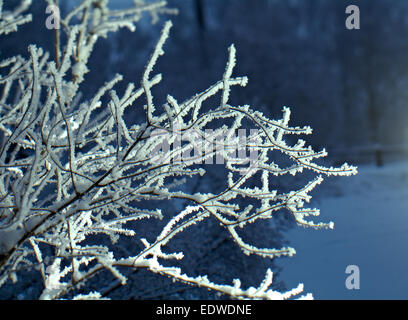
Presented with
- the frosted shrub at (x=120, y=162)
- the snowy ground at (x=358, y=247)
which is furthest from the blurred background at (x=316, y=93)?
the frosted shrub at (x=120, y=162)

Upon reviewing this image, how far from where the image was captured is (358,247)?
405 inches

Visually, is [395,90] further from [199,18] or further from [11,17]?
A: [11,17]

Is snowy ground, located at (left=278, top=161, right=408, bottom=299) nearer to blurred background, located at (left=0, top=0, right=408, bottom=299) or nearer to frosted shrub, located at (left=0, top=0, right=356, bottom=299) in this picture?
blurred background, located at (left=0, top=0, right=408, bottom=299)

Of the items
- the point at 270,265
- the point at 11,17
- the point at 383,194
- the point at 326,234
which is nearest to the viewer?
the point at 11,17

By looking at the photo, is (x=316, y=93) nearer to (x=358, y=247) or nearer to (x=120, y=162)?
(x=358, y=247)

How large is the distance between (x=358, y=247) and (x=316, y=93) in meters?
12.6

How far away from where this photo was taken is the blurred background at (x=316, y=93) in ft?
24.9

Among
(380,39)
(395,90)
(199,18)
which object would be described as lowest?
(199,18)

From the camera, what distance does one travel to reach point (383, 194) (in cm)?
1634

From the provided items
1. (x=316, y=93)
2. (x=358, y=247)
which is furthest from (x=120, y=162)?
(x=316, y=93)

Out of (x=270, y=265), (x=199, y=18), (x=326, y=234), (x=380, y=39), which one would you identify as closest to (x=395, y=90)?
(x=380, y=39)

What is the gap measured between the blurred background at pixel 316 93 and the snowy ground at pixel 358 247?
0.03 m

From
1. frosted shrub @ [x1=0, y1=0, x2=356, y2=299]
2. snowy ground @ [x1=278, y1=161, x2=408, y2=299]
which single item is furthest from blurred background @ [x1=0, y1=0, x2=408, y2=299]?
frosted shrub @ [x1=0, y1=0, x2=356, y2=299]
